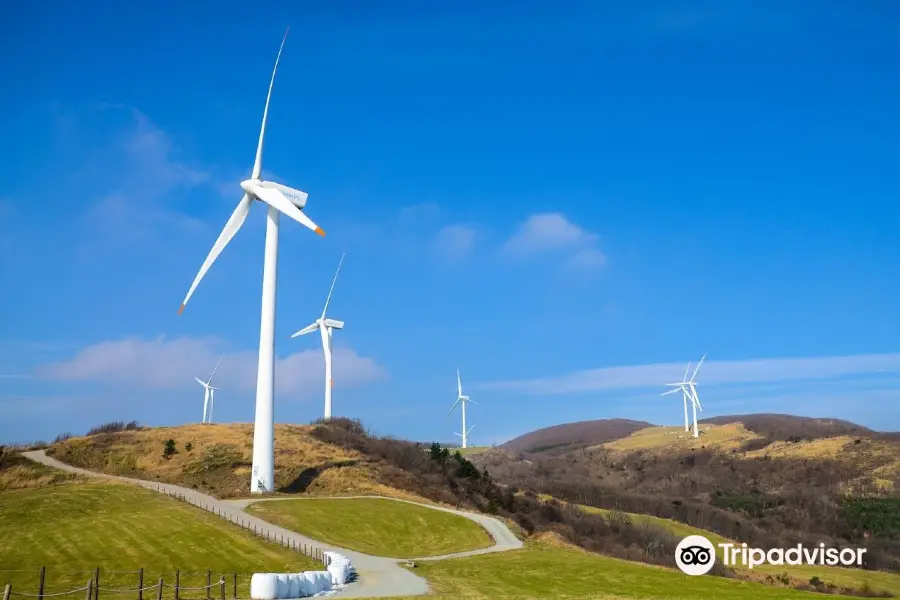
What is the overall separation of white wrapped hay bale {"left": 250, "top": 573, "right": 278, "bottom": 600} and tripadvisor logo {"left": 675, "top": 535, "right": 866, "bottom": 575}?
99.9 feet

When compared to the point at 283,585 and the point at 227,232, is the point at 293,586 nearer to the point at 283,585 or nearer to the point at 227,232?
the point at 283,585

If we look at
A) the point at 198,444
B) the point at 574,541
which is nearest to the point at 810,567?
the point at 574,541

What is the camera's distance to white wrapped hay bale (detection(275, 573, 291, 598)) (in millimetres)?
29297

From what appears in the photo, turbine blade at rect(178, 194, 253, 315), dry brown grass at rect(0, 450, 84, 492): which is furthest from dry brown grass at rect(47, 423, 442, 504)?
turbine blade at rect(178, 194, 253, 315)

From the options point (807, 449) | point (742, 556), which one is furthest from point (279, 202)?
point (807, 449)

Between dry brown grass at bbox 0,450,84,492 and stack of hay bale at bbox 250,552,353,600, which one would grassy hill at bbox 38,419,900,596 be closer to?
dry brown grass at bbox 0,450,84,492

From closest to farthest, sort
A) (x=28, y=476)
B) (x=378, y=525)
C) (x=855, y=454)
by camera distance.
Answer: (x=378, y=525), (x=28, y=476), (x=855, y=454)

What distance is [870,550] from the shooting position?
273 ft

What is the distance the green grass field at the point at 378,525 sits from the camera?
52.7 meters

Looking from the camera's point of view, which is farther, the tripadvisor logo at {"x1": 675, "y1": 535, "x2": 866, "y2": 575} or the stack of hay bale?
the tripadvisor logo at {"x1": 675, "y1": 535, "x2": 866, "y2": 575}

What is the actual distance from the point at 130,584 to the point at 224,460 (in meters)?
45.0

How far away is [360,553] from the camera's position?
158 ft

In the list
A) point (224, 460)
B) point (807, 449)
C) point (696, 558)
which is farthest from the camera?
point (807, 449)

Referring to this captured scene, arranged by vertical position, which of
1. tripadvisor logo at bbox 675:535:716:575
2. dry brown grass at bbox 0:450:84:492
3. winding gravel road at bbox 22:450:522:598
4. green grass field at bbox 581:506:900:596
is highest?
dry brown grass at bbox 0:450:84:492
